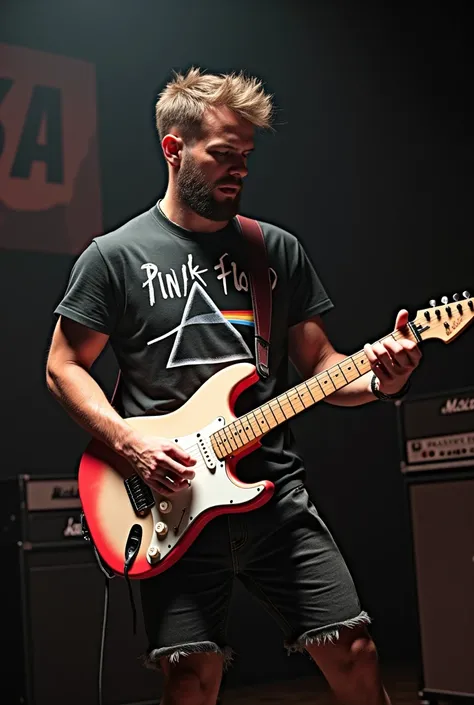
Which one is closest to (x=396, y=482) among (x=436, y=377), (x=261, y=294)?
(x=436, y=377)

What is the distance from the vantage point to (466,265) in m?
5.19

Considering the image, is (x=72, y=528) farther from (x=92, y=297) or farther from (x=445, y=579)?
(x=92, y=297)

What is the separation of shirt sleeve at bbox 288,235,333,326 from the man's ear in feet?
1.12

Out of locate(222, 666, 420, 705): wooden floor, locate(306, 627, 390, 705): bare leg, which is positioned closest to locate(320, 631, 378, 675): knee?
locate(306, 627, 390, 705): bare leg

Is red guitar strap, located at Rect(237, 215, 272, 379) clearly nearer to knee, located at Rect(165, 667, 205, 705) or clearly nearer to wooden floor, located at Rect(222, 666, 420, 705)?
knee, located at Rect(165, 667, 205, 705)

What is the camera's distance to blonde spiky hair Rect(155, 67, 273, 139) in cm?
215

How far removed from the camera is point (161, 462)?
6.52 ft

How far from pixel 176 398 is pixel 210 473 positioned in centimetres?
17

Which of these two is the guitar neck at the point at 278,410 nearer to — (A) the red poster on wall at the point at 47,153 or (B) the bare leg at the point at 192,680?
(B) the bare leg at the point at 192,680

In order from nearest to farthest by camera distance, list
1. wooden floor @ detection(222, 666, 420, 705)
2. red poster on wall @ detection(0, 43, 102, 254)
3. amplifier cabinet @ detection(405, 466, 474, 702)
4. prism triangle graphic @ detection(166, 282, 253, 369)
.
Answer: prism triangle graphic @ detection(166, 282, 253, 369)
amplifier cabinet @ detection(405, 466, 474, 702)
wooden floor @ detection(222, 666, 420, 705)
red poster on wall @ detection(0, 43, 102, 254)

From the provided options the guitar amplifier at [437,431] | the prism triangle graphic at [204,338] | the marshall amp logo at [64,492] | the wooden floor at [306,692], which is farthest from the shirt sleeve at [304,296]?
the wooden floor at [306,692]

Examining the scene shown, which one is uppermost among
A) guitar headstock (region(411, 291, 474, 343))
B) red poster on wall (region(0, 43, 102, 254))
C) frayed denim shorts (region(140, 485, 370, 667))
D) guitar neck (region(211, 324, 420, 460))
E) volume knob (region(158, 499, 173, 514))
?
red poster on wall (region(0, 43, 102, 254))

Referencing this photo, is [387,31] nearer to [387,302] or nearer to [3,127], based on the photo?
[387,302]

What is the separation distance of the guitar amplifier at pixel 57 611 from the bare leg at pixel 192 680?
1.45m
